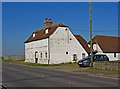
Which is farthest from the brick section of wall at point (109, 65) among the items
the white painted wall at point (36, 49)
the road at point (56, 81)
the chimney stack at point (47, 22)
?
the chimney stack at point (47, 22)

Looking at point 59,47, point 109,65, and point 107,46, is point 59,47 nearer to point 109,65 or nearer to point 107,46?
point 107,46

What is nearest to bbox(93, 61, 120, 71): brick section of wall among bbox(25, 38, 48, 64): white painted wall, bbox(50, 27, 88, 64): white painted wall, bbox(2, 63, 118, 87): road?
bbox(2, 63, 118, 87): road

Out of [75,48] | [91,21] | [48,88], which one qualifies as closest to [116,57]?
[75,48]

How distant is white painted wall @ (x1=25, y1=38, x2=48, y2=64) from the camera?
49.8 metres

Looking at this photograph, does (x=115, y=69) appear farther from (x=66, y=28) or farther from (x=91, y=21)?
(x=66, y=28)

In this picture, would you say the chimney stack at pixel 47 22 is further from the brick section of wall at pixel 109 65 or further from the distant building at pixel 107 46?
the brick section of wall at pixel 109 65

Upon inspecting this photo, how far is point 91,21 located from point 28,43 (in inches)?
1264

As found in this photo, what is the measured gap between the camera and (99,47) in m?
56.1

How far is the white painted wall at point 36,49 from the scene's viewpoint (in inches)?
1960

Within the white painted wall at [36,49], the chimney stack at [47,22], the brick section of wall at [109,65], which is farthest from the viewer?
the chimney stack at [47,22]

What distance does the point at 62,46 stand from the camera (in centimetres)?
4900

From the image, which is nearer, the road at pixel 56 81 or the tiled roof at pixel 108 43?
the road at pixel 56 81

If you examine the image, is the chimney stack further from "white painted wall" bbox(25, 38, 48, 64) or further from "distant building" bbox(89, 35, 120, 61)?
"distant building" bbox(89, 35, 120, 61)

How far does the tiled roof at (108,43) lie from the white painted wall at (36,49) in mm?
12238
